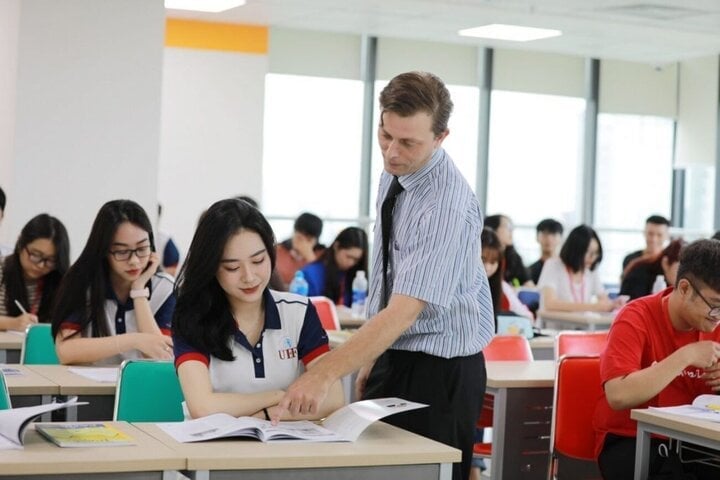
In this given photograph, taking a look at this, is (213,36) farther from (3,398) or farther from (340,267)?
(3,398)

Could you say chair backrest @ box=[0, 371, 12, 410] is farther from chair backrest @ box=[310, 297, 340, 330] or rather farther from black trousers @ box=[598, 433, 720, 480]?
chair backrest @ box=[310, 297, 340, 330]

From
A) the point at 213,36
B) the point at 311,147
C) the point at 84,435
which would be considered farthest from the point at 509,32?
the point at 84,435

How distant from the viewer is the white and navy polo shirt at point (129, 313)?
425 centimetres

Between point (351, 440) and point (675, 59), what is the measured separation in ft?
34.4

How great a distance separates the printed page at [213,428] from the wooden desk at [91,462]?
12 cm

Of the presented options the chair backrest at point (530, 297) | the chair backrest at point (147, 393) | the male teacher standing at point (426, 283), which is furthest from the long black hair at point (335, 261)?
the male teacher standing at point (426, 283)

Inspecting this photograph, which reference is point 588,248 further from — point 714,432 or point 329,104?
point 714,432

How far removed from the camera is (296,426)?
2.95m

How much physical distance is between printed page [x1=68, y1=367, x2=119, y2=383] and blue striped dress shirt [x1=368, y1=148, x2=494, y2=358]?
1222mm

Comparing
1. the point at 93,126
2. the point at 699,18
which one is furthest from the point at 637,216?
the point at 93,126

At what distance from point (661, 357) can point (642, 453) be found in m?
0.36

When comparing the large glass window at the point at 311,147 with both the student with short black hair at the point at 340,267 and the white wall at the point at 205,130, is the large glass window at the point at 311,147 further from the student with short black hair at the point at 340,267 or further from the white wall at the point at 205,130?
the student with short black hair at the point at 340,267

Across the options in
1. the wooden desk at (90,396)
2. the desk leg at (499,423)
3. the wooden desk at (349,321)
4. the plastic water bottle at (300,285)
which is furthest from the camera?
the plastic water bottle at (300,285)

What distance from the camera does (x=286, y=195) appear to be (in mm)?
11703
